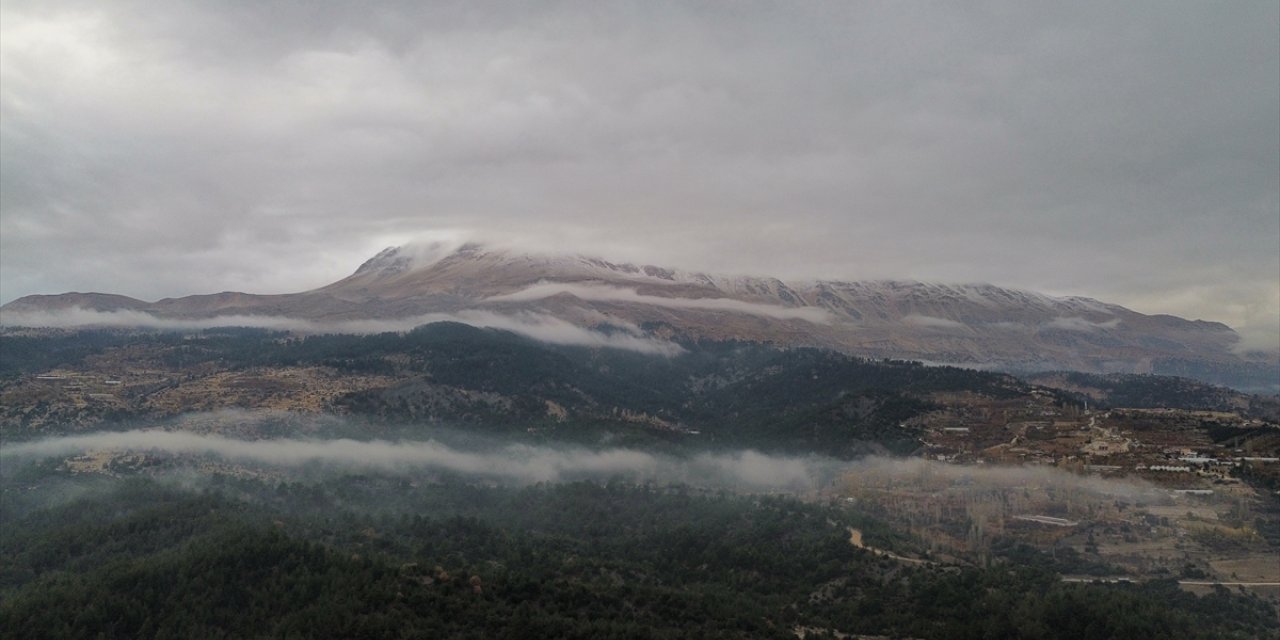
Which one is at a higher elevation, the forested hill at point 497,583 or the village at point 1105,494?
the village at point 1105,494

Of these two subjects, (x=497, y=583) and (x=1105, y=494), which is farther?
(x=1105, y=494)

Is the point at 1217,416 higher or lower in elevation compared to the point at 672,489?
higher

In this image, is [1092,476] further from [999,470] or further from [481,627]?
[481,627]

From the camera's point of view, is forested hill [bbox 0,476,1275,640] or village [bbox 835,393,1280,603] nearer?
forested hill [bbox 0,476,1275,640]

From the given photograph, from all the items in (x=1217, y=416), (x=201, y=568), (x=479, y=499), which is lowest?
(x=479, y=499)

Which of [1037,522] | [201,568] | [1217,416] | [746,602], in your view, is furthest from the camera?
[1217,416]

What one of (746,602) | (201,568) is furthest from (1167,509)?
(201,568)

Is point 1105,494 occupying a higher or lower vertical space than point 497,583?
higher

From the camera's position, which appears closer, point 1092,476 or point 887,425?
point 1092,476

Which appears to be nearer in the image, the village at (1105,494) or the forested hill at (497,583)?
the forested hill at (497,583)

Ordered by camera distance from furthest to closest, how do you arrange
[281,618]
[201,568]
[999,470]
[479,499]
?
[479,499]
[999,470]
[201,568]
[281,618]

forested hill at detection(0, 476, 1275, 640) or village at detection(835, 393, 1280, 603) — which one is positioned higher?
village at detection(835, 393, 1280, 603)
